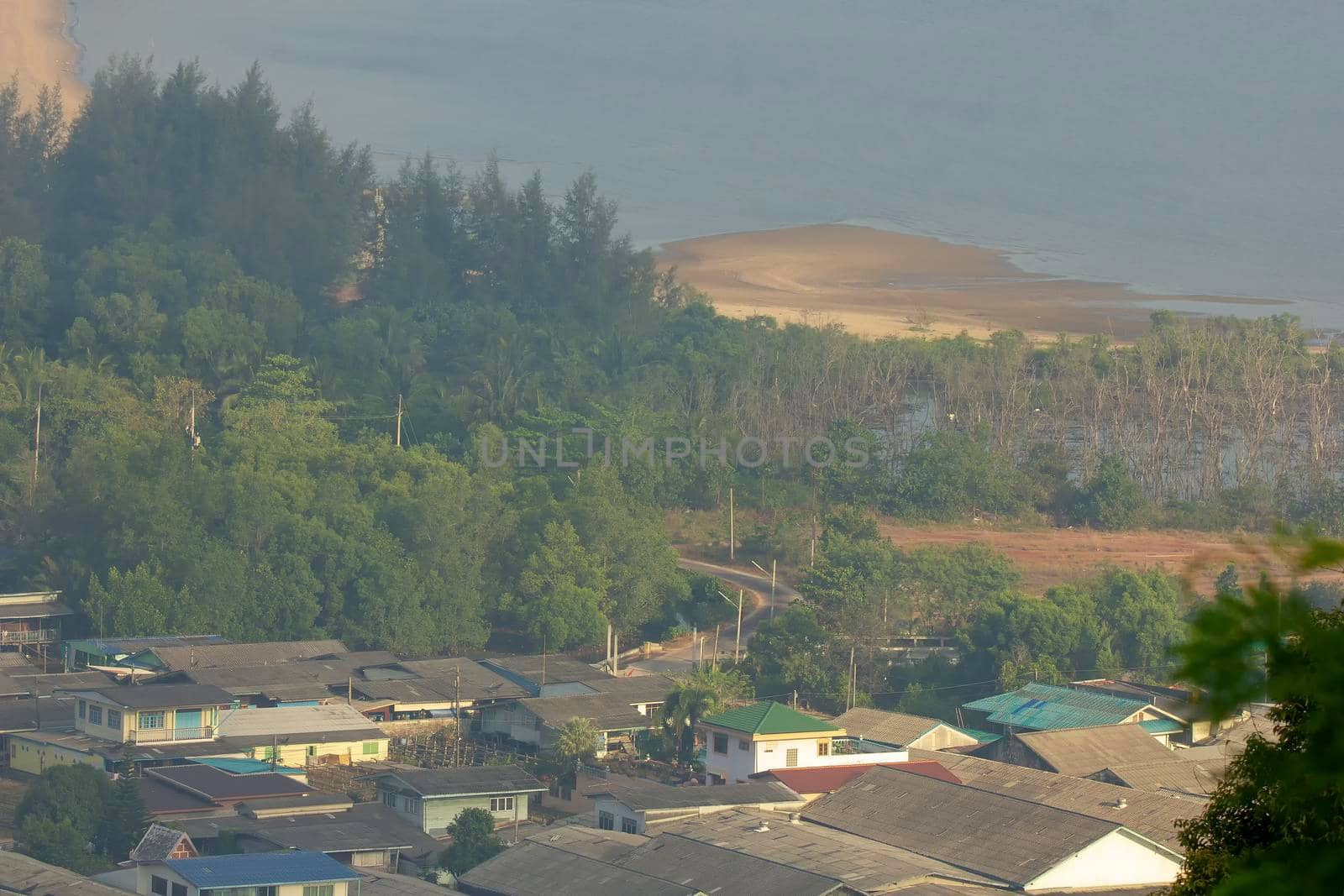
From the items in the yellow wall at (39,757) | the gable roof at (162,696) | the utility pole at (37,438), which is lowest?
the yellow wall at (39,757)

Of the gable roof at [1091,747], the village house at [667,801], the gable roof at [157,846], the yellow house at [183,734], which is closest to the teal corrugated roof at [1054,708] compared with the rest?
the gable roof at [1091,747]

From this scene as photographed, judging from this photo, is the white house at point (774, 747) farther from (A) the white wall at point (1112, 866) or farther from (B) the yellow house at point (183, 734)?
(A) the white wall at point (1112, 866)

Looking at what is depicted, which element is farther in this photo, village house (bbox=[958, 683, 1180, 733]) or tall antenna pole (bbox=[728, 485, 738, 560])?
tall antenna pole (bbox=[728, 485, 738, 560])

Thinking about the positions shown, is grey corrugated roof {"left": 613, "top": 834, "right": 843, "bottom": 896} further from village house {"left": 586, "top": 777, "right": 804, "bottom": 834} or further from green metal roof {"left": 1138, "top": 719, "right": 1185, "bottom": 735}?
green metal roof {"left": 1138, "top": 719, "right": 1185, "bottom": 735}

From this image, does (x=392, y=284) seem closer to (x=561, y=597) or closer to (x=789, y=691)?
(x=561, y=597)

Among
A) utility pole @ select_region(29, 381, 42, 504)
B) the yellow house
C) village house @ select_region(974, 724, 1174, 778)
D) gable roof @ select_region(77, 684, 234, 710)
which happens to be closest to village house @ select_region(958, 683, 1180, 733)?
village house @ select_region(974, 724, 1174, 778)

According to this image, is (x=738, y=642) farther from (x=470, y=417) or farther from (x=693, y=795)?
(x=470, y=417)
